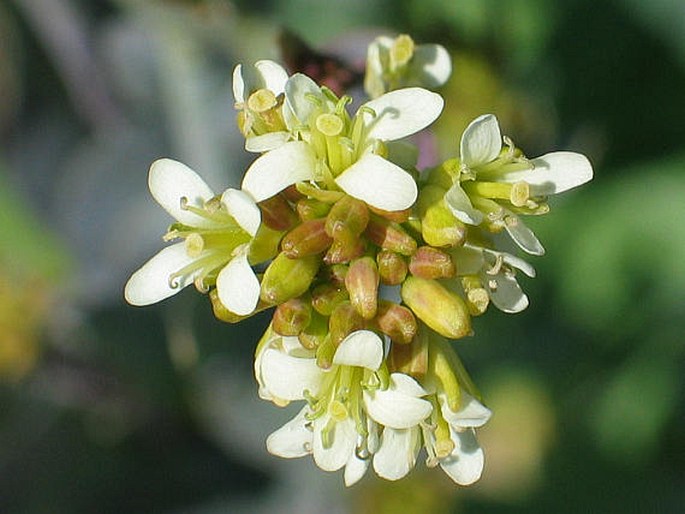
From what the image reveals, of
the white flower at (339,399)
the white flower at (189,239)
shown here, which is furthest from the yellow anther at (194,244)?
the white flower at (339,399)

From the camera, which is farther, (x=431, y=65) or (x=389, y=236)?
(x=431, y=65)

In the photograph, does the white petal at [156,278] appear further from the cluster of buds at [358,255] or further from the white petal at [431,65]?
the white petal at [431,65]

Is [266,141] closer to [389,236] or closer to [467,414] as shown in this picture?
[389,236]

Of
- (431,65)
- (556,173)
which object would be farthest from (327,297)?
(431,65)

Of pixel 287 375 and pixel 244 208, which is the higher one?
pixel 244 208

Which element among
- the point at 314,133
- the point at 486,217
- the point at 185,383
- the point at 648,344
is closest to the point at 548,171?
the point at 486,217

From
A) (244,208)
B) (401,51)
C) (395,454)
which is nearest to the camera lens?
(244,208)

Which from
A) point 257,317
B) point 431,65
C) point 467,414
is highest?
point 431,65
